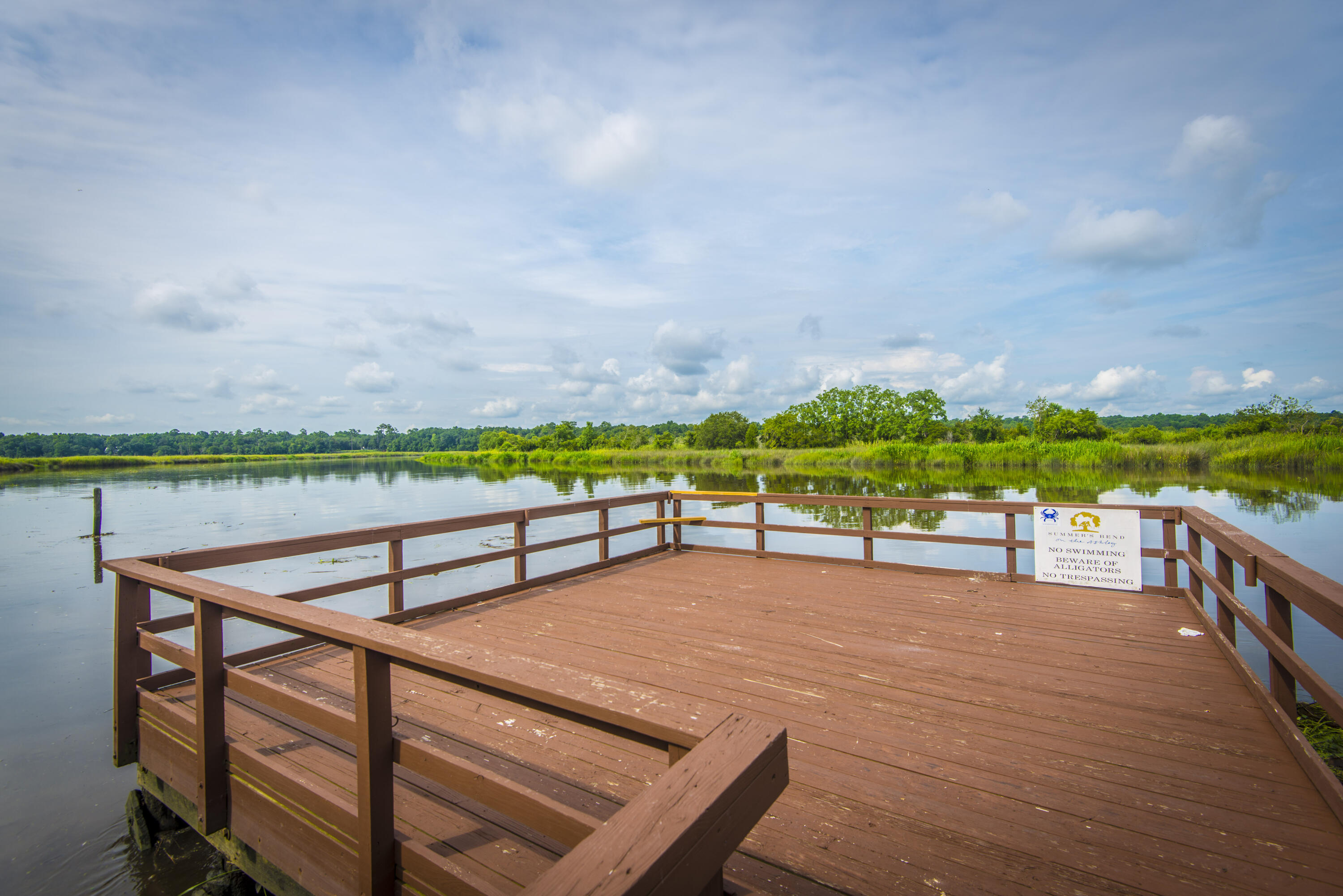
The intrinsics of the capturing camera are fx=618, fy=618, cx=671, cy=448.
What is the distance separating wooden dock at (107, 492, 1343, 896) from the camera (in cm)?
143

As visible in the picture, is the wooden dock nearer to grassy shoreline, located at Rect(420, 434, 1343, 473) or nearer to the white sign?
the white sign

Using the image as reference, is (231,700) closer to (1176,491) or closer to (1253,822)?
(1253,822)

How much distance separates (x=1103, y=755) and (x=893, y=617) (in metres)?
2.19

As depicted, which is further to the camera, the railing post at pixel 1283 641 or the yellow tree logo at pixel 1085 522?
the yellow tree logo at pixel 1085 522

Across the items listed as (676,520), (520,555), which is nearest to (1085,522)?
(676,520)

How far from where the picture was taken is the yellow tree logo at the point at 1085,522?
555 cm

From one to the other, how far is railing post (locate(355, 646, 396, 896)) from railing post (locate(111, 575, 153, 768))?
2.22m

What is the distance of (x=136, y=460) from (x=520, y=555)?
100339 millimetres

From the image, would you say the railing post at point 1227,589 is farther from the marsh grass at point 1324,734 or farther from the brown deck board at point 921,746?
the marsh grass at point 1324,734

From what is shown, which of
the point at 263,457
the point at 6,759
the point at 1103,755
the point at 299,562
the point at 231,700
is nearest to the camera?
the point at 1103,755

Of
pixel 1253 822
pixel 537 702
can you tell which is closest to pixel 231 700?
pixel 537 702

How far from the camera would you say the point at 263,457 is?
100m

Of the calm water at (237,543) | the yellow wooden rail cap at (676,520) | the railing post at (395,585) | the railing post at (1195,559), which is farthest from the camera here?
the yellow wooden rail cap at (676,520)

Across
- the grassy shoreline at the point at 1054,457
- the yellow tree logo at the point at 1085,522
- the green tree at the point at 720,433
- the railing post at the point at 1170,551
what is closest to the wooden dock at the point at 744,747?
the railing post at the point at 1170,551
